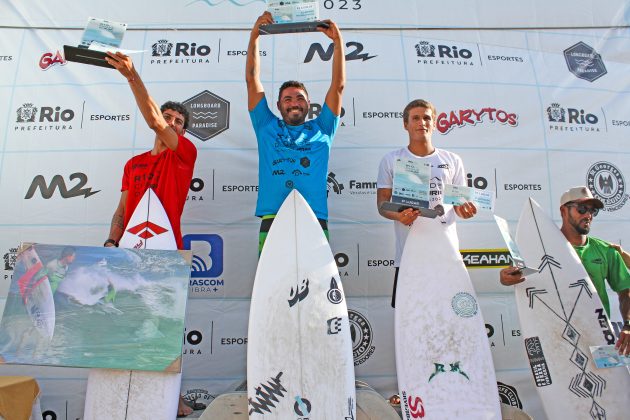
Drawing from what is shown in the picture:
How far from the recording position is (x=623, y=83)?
381cm

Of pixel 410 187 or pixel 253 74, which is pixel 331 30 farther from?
pixel 410 187

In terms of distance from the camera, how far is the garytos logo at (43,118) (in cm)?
354

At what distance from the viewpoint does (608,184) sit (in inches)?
141

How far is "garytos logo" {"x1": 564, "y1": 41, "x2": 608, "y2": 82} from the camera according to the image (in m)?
3.80

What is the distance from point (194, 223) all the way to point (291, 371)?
1439mm

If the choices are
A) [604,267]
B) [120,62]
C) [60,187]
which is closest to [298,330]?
[120,62]

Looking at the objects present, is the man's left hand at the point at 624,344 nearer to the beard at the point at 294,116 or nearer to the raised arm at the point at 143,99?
the beard at the point at 294,116

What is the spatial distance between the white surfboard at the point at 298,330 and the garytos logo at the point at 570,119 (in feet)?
7.07

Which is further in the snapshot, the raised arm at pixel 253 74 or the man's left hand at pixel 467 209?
the raised arm at pixel 253 74

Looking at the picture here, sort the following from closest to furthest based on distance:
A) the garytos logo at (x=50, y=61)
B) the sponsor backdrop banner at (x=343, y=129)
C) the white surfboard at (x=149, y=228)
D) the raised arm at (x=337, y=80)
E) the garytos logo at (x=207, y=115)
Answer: the white surfboard at (x=149, y=228) → the raised arm at (x=337, y=80) → the sponsor backdrop banner at (x=343, y=129) → the garytos logo at (x=207, y=115) → the garytos logo at (x=50, y=61)

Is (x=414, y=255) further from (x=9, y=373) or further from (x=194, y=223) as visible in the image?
(x=9, y=373)

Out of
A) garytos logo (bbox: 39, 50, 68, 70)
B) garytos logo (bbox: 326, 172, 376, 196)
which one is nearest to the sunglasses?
garytos logo (bbox: 326, 172, 376, 196)

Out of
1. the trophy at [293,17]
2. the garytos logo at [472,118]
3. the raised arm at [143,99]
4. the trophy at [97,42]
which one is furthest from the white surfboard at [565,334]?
the trophy at [97,42]

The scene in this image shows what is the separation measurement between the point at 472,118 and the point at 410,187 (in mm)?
1481
